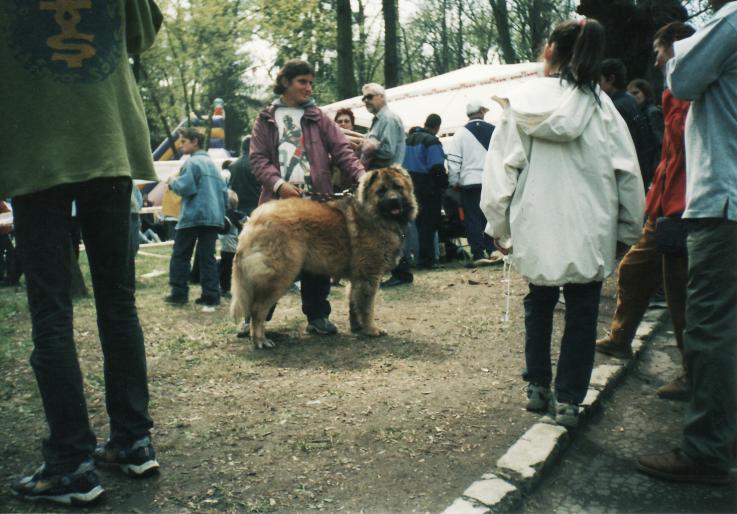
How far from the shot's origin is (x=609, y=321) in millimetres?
6016

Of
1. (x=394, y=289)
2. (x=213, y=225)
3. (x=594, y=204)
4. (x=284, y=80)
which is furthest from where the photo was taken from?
(x=394, y=289)

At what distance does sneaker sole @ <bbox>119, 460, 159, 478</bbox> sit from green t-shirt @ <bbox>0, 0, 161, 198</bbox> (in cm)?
119

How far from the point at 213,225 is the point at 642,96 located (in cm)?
A: 469

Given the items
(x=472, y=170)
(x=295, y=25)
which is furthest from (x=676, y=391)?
(x=295, y=25)

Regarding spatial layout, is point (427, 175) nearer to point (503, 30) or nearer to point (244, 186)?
point (244, 186)

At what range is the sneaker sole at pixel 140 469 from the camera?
2.85 meters

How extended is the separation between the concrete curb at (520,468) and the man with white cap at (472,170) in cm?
588

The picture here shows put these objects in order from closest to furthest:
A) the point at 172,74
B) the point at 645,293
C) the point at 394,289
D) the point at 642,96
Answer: the point at 645,293 < the point at 642,96 < the point at 394,289 < the point at 172,74

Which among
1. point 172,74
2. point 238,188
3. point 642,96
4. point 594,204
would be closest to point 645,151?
point 642,96

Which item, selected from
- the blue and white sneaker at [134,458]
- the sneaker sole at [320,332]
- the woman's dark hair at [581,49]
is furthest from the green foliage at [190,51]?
the blue and white sneaker at [134,458]

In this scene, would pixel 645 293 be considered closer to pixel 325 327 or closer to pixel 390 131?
pixel 325 327

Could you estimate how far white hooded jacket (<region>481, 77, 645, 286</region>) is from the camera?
11.2ft

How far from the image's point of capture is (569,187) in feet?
11.3

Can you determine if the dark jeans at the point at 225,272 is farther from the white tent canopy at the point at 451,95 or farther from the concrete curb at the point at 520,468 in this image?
the white tent canopy at the point at 451,95
